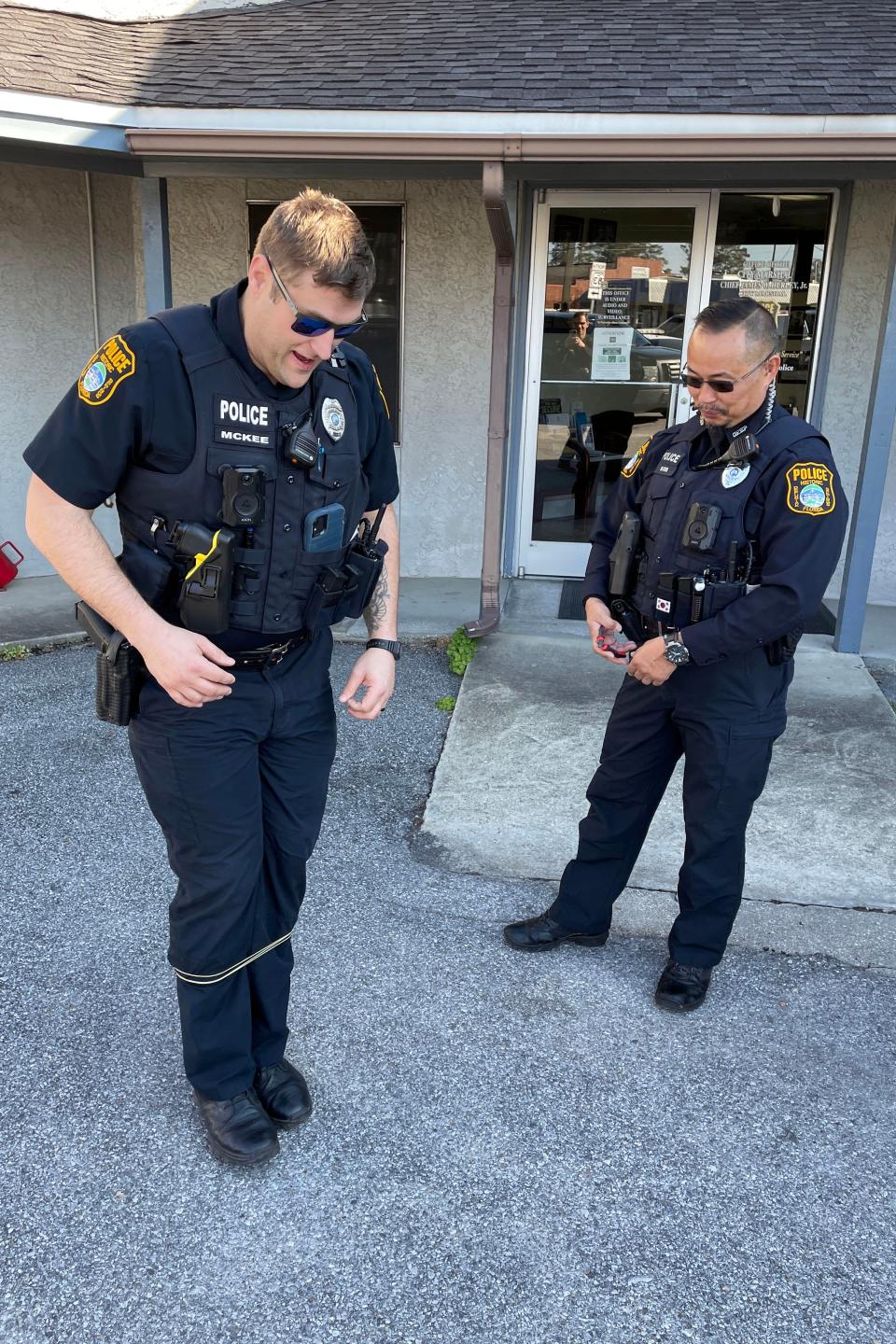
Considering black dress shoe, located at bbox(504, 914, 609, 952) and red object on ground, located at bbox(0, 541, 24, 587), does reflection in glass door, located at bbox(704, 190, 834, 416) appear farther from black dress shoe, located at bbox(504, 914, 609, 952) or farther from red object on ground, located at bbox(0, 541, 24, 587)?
red object on ground, located at bbox(0, 541, 24, 587)

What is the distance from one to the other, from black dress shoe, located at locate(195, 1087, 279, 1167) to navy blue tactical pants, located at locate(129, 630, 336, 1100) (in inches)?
1.9

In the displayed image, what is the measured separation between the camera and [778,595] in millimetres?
2586

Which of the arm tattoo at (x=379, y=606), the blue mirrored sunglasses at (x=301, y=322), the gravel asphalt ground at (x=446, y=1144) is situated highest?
the blue mirrored sunglasses at (x=301, y=322)

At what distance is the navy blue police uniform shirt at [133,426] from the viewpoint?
6.32 feet

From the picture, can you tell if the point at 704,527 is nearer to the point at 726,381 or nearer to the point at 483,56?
the point at 726,381

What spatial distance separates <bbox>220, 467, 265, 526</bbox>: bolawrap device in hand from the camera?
1993 millimetres

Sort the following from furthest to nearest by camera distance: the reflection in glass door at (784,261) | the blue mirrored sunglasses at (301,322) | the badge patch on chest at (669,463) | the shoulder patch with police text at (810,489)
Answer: the reflection in glass door at (784,261)
the badge patch on chest at (669,463)
the shoulder patch with police text at (810,489)
the blue mirrored sunglasses at (301,322)

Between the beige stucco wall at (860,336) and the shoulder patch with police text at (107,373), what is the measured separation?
5278 millimetres

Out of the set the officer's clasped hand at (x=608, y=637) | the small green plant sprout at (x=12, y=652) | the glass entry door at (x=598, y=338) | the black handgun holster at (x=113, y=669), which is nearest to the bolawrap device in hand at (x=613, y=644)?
the officer's clasped hand at (x=608, y=637)

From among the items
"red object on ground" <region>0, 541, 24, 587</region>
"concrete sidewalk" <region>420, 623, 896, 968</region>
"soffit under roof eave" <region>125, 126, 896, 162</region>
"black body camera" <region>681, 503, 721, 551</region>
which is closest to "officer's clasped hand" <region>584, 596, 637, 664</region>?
"black body camera" <region>681, 503, 721, 551</region>

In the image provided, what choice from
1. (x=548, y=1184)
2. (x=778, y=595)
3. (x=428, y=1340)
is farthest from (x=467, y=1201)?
(x=778, y=595)

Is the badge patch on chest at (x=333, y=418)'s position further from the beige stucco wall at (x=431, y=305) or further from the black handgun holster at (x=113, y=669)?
the beige stucco wall at (x=431, y=305)

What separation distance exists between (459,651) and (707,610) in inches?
124

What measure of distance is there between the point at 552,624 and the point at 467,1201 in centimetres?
428
